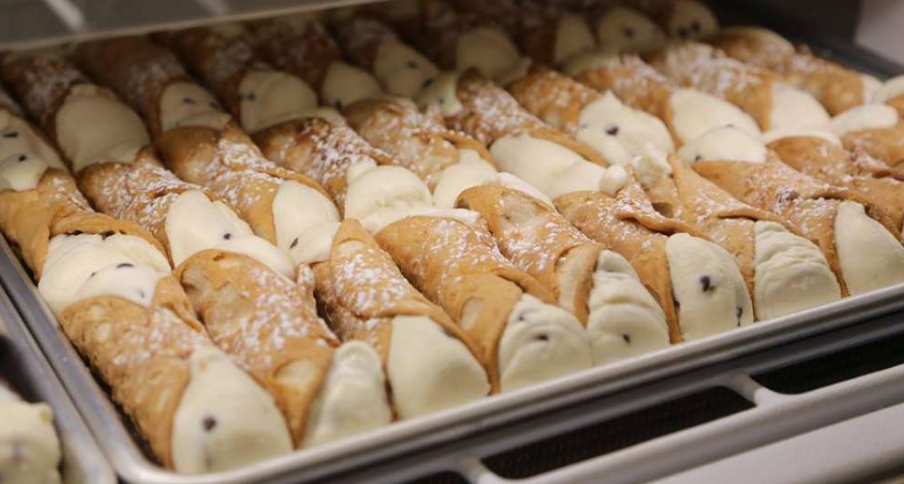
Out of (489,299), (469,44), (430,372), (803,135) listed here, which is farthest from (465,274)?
(469,44)

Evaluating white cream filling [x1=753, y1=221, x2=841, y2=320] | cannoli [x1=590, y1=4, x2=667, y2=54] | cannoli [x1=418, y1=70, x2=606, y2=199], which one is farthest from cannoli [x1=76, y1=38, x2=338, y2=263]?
cannoli [x1=590, y1=4, x2=667, y2=54]

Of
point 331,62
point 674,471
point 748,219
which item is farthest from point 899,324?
point 331,62

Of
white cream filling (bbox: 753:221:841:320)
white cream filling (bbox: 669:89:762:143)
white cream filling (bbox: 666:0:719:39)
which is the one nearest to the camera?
white cream filling (bbox: 753:221:841:320)

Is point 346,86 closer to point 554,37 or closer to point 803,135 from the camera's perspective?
point 554,37

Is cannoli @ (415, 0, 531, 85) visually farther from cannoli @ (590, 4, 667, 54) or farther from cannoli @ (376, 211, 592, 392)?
cannoli @ (376, 211, 592, 392)

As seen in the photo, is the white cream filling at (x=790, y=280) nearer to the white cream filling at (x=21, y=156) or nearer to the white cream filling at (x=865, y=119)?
the white cream filling at (x=865, y=119)

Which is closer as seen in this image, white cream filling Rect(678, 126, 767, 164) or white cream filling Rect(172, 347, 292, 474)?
white cream filling Rect(172, 347, 292, 474)
